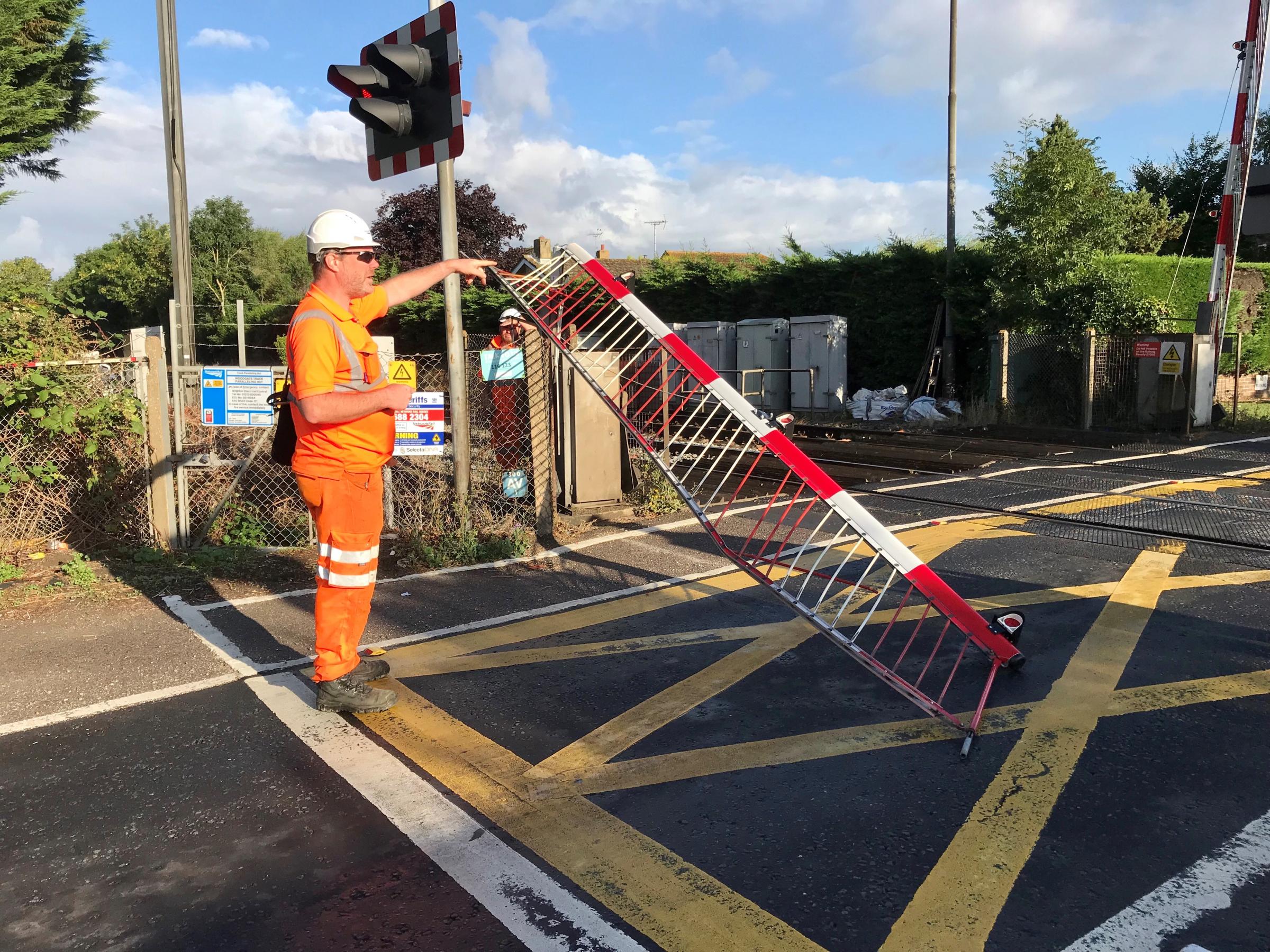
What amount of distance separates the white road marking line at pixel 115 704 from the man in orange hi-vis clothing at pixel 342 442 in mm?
849

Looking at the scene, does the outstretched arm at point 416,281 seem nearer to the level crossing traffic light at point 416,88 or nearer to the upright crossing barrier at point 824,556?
the upright crossing barrier at point 824,556

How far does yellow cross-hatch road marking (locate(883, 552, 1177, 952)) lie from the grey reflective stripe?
2908 mm

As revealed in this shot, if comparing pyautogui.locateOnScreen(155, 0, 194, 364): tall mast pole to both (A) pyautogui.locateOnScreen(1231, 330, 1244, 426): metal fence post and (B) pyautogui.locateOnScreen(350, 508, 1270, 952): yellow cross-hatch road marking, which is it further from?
(A) pyautogui.locateOnScreen(1231, 330, 1244, 426): metal fence post

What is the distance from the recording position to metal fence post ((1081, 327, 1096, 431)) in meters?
17.2

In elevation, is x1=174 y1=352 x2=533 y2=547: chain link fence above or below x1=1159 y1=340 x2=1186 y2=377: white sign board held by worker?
below

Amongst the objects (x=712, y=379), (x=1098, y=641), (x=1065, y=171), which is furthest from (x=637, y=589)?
(x=1065, y=171)

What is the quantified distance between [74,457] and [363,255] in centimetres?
467

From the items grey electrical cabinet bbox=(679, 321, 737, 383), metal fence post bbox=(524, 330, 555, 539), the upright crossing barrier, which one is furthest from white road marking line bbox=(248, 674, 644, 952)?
grey electrical cabinet bbox=(679, 321, 737, 383)

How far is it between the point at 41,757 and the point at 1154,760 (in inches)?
179

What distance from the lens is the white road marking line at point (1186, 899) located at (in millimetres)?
2627

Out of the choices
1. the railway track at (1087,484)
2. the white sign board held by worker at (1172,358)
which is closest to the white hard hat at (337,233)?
the railway track at (1087,484)

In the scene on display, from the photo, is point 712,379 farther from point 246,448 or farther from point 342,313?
point 246,448

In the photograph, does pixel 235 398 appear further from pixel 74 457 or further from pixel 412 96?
pixel 412 96

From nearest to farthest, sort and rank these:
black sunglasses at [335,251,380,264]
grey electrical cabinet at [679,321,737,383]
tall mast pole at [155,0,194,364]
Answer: black sunglasses at [335,251,380,264]
tall mast pole at [155,0,194,364]
grey electrical cabinet at [679,321,737,383]
